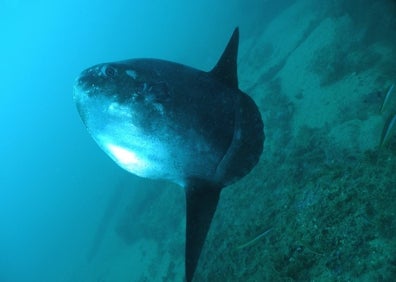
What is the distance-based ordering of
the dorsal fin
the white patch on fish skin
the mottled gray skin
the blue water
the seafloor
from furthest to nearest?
1. the blue water
2. the seafloor
3. the dorsal fin
4. the white patch on fish skin
5. the mottled gray skin

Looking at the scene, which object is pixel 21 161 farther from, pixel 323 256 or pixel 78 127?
pixel 323 256

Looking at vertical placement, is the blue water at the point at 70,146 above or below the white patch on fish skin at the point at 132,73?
below

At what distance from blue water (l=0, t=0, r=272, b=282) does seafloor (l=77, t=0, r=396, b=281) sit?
12.0 metres

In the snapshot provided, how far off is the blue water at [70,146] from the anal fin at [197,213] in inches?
714

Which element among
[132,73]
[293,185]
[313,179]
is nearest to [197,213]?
[132,73]

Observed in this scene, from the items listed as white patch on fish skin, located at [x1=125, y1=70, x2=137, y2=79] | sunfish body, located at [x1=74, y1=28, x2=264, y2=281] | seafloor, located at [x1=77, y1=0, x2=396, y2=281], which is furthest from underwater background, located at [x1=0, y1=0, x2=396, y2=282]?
white patch on fish skin, located at [x1=125, y1=70, x2=137, y2=79]

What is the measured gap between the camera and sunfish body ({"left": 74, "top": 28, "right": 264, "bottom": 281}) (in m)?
2.05

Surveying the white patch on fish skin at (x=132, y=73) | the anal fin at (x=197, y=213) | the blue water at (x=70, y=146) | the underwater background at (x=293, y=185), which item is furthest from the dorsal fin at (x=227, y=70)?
the blue water at (x=70, y=146)

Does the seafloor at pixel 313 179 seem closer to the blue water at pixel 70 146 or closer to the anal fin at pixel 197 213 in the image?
the anal fin at pixel 197 213

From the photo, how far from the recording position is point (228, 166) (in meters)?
2.34

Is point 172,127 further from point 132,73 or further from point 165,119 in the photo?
point 132,73

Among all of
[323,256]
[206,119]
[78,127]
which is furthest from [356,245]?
[78,127]

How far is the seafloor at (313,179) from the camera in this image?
9.49ft

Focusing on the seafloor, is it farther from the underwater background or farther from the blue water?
the blue water
